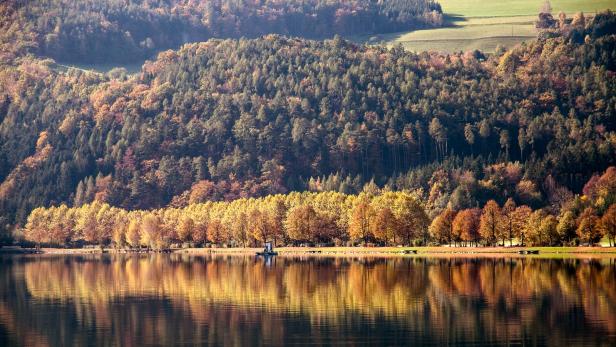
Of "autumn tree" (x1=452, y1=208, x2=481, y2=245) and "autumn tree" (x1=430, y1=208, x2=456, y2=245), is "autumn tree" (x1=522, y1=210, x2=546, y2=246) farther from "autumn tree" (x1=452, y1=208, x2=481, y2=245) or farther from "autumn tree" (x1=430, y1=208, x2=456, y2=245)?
"autumn tree" (x1=430, y1=208, x2=456, y2=245)

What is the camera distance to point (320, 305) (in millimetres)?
95062

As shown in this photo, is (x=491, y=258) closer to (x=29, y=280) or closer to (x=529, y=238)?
(x=529, y=238)

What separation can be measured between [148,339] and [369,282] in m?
41.3

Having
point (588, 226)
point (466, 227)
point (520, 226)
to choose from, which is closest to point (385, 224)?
point (466, 227)

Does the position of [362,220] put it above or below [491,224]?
above

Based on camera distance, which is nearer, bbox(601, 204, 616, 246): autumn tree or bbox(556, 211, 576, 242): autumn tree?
bbox(601, 204, 616, 246): autumn tree

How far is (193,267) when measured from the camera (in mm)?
150750

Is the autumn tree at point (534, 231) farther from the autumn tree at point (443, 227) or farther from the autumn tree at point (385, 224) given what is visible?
the autumn tree at point (385, 224)

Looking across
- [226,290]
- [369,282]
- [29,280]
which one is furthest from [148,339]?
[29,280]

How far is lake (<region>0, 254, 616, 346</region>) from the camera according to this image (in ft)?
253

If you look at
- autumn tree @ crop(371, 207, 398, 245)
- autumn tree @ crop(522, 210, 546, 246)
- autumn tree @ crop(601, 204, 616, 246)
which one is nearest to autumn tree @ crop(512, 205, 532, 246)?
autumn tree @ crop(522, 210, 546, 246)

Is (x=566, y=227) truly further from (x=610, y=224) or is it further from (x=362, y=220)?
(x=362, y=220)

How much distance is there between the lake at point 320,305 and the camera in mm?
77250

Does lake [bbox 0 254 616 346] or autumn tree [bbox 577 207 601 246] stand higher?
autumn tree [bbox 577 207 601 246]
